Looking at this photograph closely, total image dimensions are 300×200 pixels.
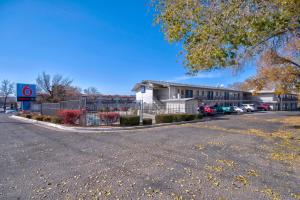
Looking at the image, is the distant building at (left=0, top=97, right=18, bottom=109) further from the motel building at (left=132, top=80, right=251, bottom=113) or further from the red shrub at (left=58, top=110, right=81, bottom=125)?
the red shrub at (left=58, top=110, right=81, bottom=125)

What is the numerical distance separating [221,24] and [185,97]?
2684 cm

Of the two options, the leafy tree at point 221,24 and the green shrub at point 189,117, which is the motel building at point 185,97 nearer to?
the green shrub at point 189,117

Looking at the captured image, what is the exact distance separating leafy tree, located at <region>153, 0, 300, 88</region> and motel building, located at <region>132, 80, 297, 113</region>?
58.1ft

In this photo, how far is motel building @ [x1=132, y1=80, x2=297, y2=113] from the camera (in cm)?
2489

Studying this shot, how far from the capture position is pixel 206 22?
5.96m

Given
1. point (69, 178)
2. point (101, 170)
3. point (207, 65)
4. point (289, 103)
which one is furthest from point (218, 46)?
point (289, 103)

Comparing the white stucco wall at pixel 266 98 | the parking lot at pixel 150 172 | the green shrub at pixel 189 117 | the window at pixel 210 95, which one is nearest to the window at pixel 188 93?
the window at pixel 210 95

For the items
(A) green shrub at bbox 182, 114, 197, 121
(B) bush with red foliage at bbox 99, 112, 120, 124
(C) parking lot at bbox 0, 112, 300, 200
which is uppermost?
(B) bush with red foliage at bbox 99, 112, 120, 124

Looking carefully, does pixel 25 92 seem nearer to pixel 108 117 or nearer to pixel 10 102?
pixel 108 117

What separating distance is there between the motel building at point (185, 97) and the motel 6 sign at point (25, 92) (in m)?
18.7

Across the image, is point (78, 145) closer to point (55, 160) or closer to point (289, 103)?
point (55, 160)

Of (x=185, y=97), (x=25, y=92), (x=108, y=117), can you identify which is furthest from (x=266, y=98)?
(x=25, y=92)

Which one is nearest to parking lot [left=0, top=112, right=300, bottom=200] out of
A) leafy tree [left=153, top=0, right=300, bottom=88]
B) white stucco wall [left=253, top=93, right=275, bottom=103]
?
leafy tree [left=153, top=0, right=300, bottom=88]

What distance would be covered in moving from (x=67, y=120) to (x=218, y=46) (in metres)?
13.1
